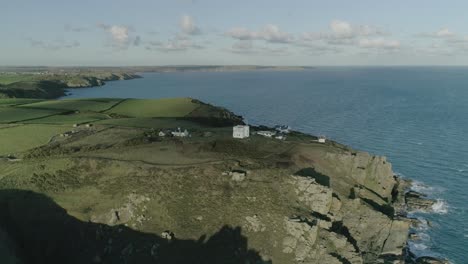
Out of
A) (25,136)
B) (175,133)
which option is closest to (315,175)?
(175,133)

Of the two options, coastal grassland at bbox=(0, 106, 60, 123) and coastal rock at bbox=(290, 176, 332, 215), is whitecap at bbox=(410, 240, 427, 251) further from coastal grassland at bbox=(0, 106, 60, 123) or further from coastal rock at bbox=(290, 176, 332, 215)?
coastal grassland at bbox=(0, 106, 60, 123)

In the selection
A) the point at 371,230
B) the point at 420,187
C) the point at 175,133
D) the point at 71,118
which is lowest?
the point at 420,187

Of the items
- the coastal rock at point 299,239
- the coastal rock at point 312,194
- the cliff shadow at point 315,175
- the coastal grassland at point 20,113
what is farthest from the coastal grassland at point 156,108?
the coastal rock at point 299,239

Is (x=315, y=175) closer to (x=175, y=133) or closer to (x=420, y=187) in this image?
(x=175, y=133)

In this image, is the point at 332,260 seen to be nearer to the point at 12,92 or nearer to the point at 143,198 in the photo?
the point at 143,198

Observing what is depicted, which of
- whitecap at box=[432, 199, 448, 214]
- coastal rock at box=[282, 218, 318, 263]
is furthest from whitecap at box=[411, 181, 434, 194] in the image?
coastal rock at box=[282, 218, 318, 263]

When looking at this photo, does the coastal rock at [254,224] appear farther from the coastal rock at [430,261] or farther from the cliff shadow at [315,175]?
the coastal rock at [430,261]
